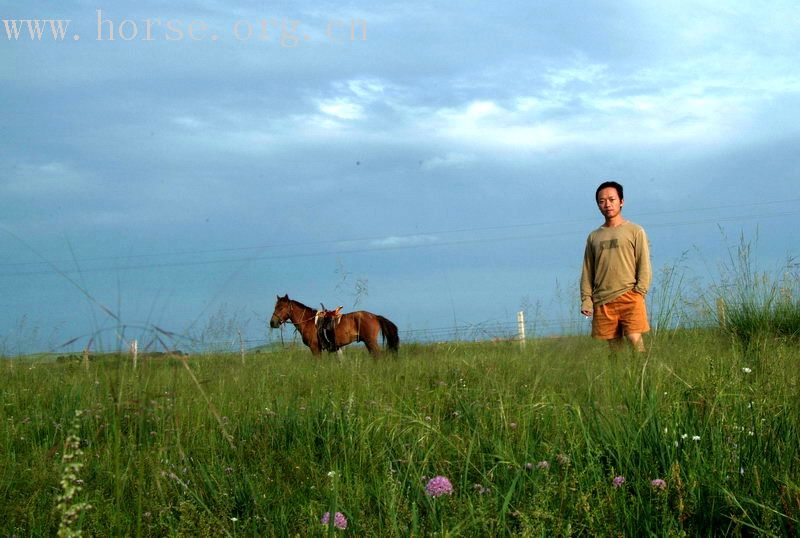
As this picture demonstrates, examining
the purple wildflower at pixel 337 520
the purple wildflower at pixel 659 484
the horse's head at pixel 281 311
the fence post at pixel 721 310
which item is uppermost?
the horse's head at pixel 281 311

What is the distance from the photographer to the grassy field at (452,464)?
2260 millimetres

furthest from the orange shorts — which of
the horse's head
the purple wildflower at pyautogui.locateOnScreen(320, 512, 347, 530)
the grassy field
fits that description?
the horse's head

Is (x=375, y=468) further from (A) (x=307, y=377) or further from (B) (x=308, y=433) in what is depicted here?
(A) (x=307, y=377)

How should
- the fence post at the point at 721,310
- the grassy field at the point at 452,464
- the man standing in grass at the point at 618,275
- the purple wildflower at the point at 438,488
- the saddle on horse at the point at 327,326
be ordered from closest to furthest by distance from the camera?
the grassy field at the point at 452,464, the purple wildflower at the point at 438,488, the man standing in grass at the point at 618,275, the fence post at the point at 721,310, the saddle on horse at the point at 327,326

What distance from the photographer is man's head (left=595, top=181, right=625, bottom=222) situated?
21.9ft

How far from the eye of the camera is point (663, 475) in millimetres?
2625

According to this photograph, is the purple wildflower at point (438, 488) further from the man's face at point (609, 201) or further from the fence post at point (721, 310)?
the fence post at point (721, 310)

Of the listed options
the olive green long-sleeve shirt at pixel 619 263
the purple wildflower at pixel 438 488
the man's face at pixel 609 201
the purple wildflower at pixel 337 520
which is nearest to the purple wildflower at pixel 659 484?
the purple wildflower at pixel 438 488

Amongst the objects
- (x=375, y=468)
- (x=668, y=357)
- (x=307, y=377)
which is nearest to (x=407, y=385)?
(x=307, y=377)

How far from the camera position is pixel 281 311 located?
1384 centimetres

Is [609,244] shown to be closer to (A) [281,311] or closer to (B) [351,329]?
(B) [351,329]

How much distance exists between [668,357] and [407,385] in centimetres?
201

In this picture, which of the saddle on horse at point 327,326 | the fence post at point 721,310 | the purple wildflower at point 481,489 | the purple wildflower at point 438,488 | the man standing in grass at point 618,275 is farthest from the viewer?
the saddle on horse at point 327,326

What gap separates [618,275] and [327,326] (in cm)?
744
